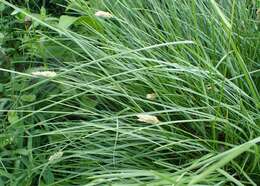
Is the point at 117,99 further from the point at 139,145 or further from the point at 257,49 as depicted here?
the point at 257,49

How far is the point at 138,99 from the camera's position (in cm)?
124

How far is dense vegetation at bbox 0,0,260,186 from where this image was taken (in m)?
1.17

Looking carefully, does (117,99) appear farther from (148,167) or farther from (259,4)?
(259,4)

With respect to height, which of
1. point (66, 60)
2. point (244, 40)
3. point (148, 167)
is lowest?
point (148, 167)

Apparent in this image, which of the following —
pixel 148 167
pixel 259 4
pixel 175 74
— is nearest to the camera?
pixel 148 167

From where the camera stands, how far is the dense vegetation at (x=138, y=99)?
117cm

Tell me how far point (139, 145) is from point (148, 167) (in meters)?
0.07

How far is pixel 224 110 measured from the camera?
1.26 metres

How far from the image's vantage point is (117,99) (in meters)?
1.39

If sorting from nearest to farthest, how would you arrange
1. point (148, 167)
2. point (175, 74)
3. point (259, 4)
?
1. point (148, 167)
2. point (175, 74)
3. point (259, 4)

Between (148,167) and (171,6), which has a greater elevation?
(171,6)

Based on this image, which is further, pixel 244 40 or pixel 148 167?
pixel 244 40

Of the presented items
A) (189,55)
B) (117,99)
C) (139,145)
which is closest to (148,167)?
(139,145)

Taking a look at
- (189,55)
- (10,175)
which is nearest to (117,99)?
(189,55)
